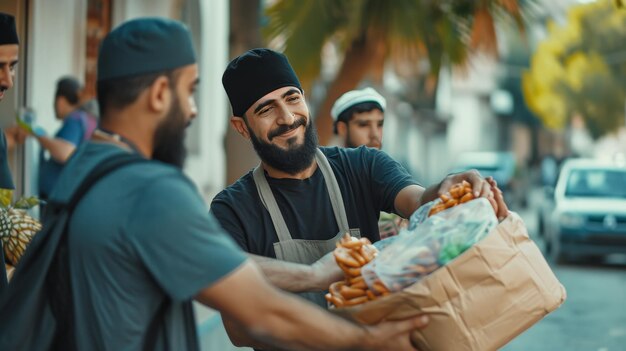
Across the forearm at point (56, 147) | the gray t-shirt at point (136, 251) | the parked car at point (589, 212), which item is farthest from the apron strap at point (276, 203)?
the parked car at point (589, 212)

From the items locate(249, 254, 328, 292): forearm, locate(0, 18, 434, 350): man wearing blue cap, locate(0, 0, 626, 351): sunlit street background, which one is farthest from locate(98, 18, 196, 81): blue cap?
locate(0, 0, 626, 351): sunlit street background

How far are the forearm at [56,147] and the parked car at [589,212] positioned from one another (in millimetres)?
10148

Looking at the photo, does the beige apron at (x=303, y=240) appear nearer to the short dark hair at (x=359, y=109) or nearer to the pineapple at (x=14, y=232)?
the pineapple at (x=14, y=232)

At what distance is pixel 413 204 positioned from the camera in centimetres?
345

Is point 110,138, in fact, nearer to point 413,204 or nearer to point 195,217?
point 195,217

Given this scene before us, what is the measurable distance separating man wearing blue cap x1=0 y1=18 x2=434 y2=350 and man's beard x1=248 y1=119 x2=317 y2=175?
3.43 ft

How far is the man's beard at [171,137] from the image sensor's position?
94.3 inches

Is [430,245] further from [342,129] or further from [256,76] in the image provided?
[342,129]

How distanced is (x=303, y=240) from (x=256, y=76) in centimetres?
58

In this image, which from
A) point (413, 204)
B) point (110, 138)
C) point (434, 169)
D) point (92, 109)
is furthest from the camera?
point (434, 169)

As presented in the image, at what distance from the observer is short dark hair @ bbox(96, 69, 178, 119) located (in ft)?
7.70

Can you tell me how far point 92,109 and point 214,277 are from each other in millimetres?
6077

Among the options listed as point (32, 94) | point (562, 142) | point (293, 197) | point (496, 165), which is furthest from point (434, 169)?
point (293, 197)

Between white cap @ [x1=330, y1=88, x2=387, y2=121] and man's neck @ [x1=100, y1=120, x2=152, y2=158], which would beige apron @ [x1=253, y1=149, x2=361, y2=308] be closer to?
man's neck @ [x1=100, y1=120, x2=152, y2=158]
